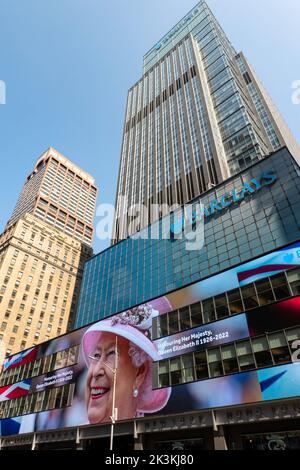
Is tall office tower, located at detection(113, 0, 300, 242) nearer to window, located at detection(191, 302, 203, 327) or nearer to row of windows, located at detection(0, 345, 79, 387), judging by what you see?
window, located at detection(191, 302, 203, 327)

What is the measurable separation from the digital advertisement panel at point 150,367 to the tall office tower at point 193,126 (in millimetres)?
44056

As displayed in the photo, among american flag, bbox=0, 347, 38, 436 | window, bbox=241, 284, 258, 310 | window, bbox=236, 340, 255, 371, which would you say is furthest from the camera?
american flag, bbox=0, 347, 38, 436

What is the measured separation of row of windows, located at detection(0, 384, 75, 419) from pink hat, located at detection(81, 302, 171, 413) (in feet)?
16.0

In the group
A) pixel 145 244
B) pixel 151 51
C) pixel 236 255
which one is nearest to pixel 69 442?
pixel 236 255

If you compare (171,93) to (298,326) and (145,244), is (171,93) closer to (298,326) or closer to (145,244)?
(145,244)

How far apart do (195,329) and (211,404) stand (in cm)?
646

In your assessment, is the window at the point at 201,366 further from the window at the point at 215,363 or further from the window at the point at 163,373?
the window at the point at 163,373

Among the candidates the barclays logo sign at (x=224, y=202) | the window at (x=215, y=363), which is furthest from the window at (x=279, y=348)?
the barclays logo sign at (x=224, y=202)

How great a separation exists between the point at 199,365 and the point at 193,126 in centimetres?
8660

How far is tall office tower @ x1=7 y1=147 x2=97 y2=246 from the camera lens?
128 meters

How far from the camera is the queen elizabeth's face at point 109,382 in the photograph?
3081 centimetres

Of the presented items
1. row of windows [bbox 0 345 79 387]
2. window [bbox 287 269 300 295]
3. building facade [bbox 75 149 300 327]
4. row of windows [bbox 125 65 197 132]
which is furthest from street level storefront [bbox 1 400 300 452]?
row of windows [bbox 125 65 197 132]

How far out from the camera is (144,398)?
96.1ft

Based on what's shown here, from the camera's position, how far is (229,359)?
2516 centimetres
